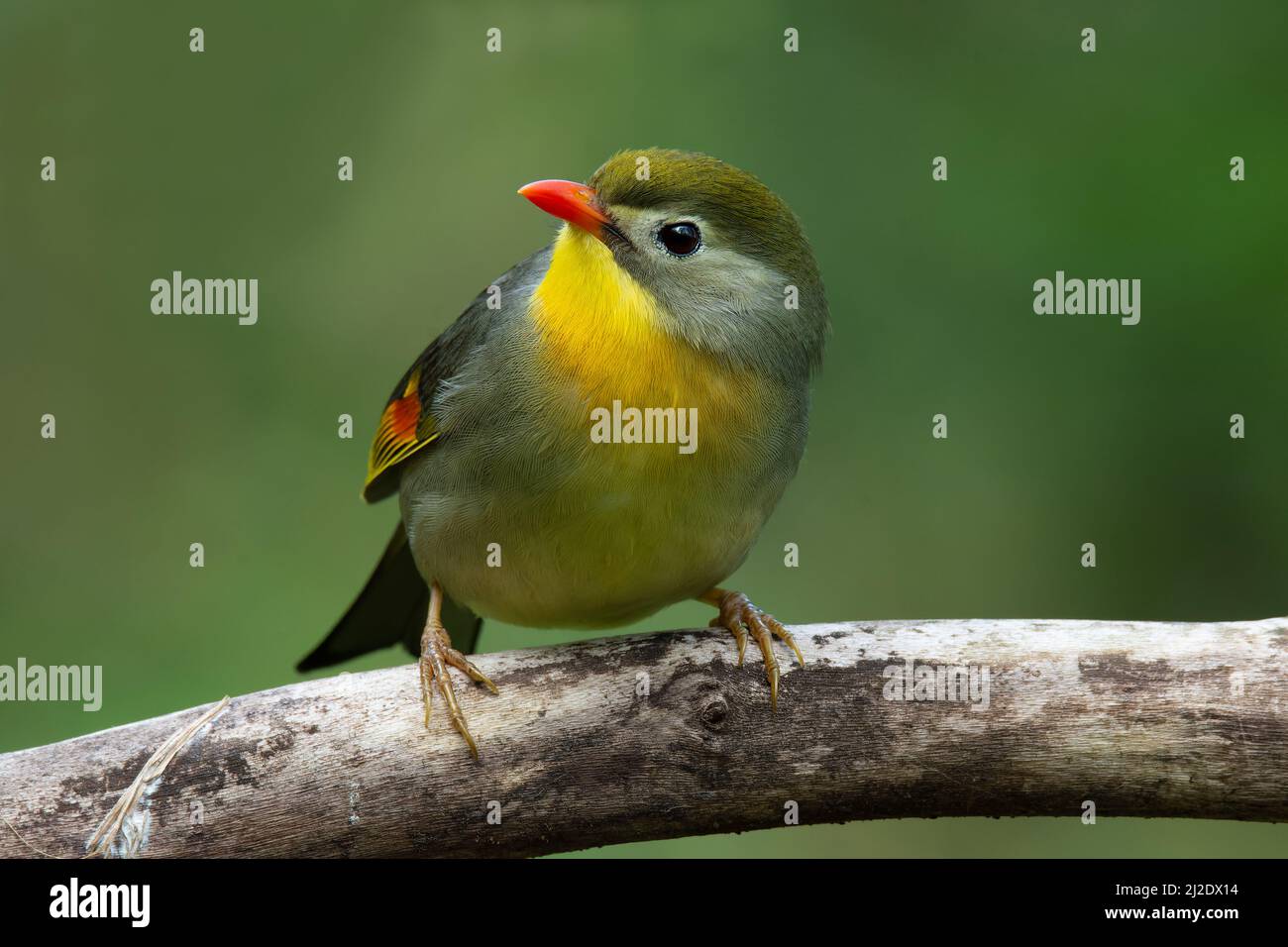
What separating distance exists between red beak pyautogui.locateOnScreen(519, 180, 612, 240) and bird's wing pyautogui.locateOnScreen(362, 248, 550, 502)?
1.08 ft

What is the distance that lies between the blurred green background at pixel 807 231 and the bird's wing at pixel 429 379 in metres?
1.55

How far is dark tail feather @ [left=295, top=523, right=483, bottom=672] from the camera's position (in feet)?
14.3

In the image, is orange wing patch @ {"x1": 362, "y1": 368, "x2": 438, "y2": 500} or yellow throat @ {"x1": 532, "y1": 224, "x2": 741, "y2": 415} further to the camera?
orange wing patch @ {"x1": 362, "y1": 368, "x2": 438, "y2": 500}

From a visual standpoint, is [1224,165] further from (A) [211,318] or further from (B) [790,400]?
(A) [211,318]

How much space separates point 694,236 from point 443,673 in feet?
4.24

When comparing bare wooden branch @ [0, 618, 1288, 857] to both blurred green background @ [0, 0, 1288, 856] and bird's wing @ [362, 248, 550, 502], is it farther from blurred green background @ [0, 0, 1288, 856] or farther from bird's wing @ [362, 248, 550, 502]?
blurred green background @ [0, 0, 1288, 856]

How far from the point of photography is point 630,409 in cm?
337

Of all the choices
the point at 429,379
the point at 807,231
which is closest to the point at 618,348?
the point at 429,379

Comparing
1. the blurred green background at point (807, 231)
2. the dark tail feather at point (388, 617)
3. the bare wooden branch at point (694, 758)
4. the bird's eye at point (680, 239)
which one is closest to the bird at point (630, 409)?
the bird's eye at point (680, 239)

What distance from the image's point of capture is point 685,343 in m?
3.42

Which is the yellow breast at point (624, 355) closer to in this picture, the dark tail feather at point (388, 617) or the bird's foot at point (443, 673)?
the bird's foot at point (443, 673)

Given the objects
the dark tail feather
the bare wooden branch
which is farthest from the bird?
the dark tail feather

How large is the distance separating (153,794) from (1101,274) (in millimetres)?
4298
